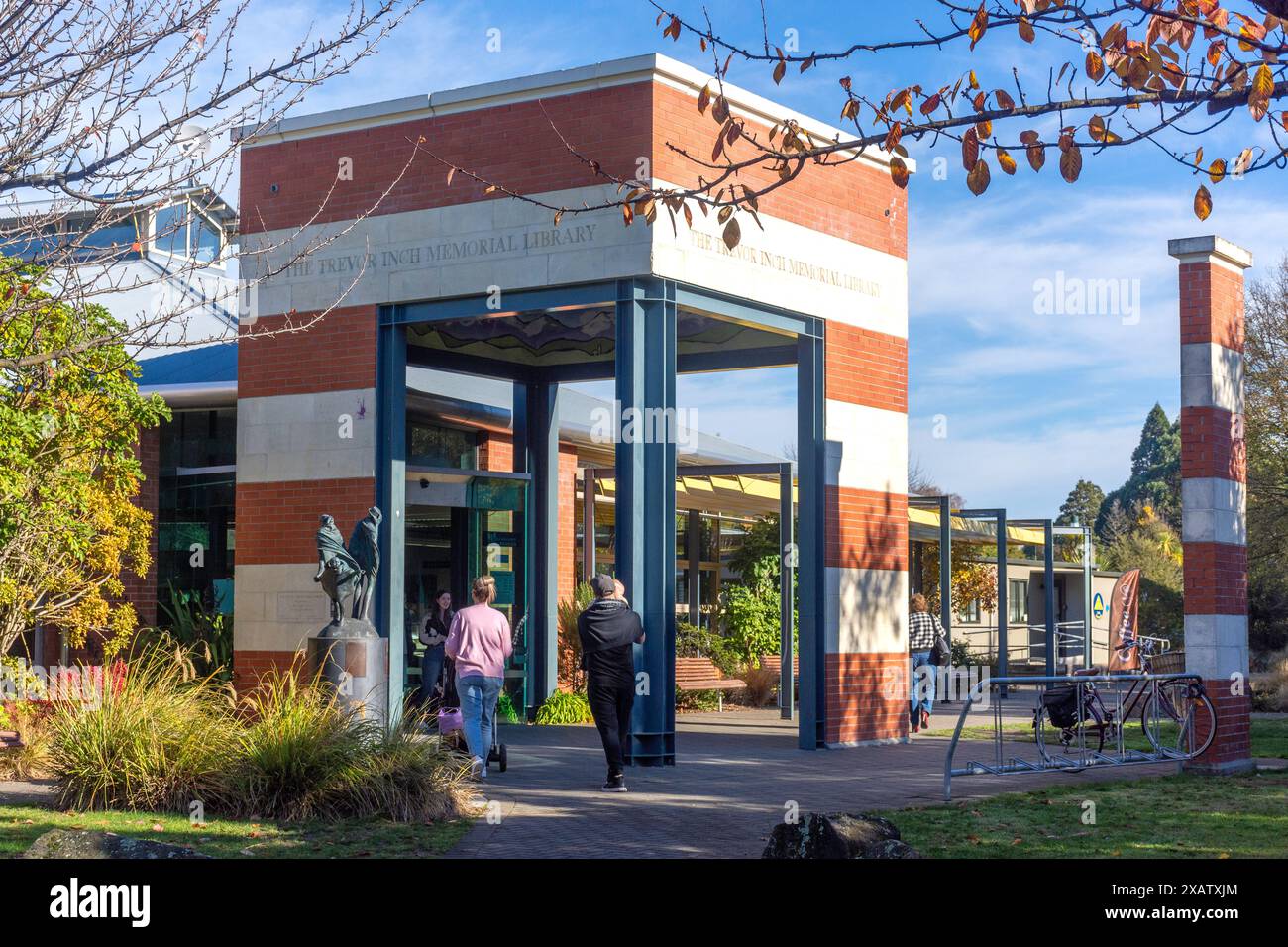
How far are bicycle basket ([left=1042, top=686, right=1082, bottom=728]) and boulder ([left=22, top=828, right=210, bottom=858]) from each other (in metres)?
9.26

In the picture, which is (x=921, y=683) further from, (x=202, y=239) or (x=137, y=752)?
(x=202, y=239)

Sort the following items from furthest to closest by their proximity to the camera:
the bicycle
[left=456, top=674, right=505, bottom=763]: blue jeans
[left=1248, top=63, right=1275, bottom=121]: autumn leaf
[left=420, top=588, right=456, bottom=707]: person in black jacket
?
[left=420, top=588, right=456, bottom=707]: person in black jacket → the bicycle → [left=456, top=674, right=505, bottom=763]: blue jeans → [left=1248, top=63, right=1275, bottom=121]: autumn leaf

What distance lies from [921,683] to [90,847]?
13.4 meters

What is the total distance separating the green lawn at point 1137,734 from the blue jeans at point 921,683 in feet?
1.13

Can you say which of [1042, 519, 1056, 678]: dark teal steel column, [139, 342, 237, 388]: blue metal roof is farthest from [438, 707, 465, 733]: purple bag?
[1042, 519, 1056, 678]: dark teal steel column

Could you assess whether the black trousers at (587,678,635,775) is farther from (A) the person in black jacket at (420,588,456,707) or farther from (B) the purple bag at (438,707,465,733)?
(A) the person in black jacket at (420,588,456,707)

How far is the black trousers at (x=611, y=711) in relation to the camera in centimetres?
1236

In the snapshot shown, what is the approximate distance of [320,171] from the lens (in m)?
17.0

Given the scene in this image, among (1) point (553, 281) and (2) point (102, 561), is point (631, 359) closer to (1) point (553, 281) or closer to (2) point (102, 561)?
(1) point (553, 281)

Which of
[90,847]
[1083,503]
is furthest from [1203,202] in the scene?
[1083,503]

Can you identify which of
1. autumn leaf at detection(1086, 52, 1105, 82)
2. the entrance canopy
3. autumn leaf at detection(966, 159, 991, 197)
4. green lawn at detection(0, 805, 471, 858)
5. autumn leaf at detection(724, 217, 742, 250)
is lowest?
green lawn at detection(0, 805, 471, 858)

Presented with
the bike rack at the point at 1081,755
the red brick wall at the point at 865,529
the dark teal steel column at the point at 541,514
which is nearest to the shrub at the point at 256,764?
the bike rack at the point at 1081,755

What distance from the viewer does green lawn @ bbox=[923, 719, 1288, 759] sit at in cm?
1630
